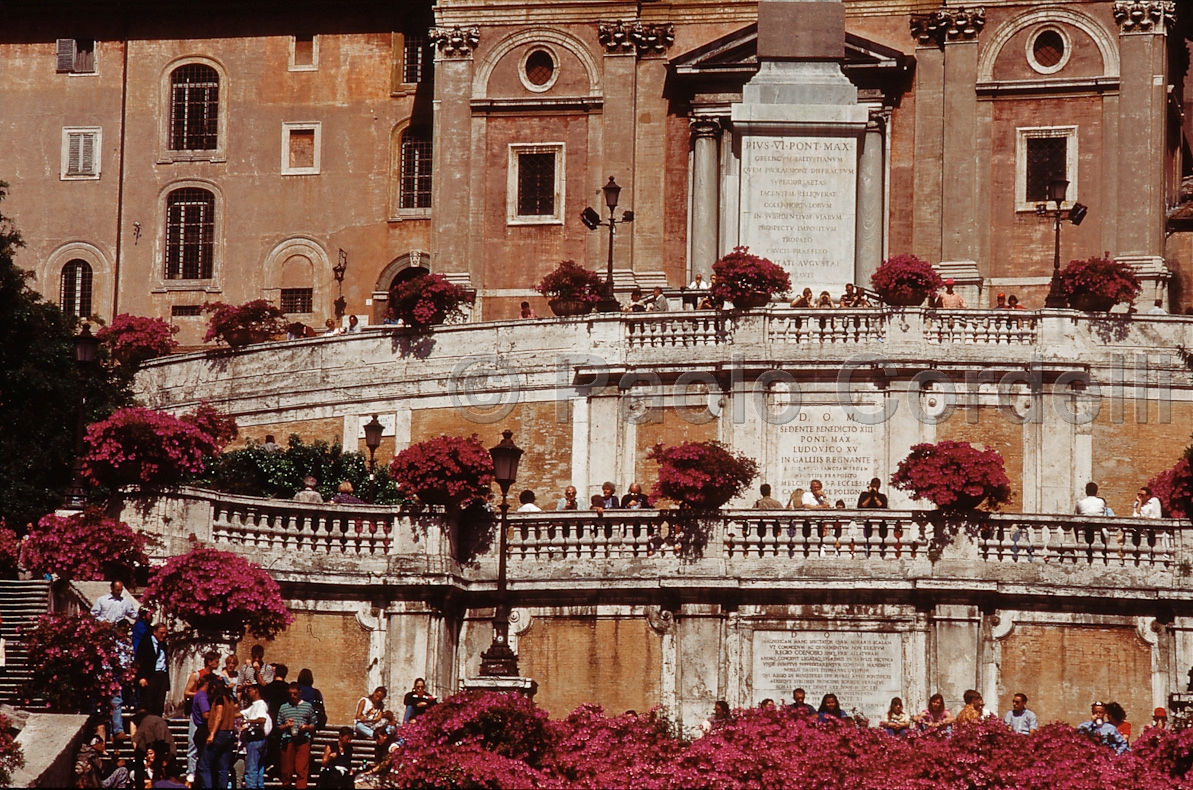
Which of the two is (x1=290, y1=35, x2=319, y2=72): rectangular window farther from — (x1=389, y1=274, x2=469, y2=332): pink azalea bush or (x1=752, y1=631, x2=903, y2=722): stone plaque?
(x1=752, y1=631, x2=903, y2=722): stone plaque

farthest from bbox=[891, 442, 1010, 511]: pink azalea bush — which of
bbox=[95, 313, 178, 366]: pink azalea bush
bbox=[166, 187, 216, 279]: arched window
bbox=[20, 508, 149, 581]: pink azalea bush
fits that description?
bbox=[166, 187, 216, 279]: arched window

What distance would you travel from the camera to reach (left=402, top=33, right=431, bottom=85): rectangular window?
69.8 meters

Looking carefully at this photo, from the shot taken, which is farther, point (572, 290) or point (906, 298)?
point (572, 290)

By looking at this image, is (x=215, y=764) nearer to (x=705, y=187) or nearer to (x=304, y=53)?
(x=705, y=187)

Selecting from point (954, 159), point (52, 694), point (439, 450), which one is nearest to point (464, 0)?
point (954, 159)

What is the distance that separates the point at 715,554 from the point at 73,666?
29.0 ft

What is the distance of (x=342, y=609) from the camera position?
3766 cm

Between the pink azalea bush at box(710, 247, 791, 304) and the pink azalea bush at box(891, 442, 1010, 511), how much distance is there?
9.13 m

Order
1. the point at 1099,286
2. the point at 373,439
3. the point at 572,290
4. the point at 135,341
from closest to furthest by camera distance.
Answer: the point at 373,439 → the point at 1099,286 → the point at 572,290 → the point at 135,341

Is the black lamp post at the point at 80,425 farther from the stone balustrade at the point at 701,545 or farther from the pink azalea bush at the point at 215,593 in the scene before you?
the pink azalea bush at the point at 215,593

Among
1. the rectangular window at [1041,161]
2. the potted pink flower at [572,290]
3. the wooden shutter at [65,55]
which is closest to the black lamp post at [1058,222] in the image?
the rectangular window at [1041,161]

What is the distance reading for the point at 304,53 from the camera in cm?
7038

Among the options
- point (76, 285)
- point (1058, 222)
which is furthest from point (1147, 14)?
point (76, 285)

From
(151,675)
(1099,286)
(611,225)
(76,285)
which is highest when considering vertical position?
(76,285)
